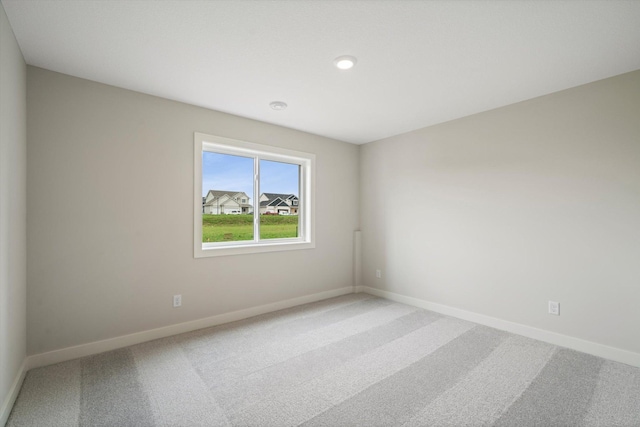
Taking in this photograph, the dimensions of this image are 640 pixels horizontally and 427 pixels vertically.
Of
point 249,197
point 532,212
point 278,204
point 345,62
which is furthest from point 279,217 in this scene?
point 532,212

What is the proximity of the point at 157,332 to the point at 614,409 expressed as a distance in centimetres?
363

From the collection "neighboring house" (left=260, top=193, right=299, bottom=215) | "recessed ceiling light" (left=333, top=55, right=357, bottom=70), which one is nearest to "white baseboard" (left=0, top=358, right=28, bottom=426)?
"neighboring house" (left=260, top=193, right=299, bottom=215)

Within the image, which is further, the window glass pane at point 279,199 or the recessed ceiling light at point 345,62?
the window glass pane at point 279,199

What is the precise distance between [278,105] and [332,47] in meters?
1.18

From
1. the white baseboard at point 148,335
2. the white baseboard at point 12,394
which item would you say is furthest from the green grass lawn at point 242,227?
the white baseboard at point 12,394

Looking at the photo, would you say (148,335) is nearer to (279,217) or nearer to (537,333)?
(279,217)

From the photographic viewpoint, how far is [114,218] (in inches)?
105

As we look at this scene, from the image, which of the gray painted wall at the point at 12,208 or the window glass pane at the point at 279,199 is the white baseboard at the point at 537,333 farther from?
the gray painted wall at the point at 12,208

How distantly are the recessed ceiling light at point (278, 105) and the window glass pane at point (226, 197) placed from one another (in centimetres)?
84

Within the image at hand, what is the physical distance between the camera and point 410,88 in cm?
274

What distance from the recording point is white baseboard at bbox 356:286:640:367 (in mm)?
Result: 2451

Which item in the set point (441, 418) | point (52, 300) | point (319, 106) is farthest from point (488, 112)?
point (52, 300)

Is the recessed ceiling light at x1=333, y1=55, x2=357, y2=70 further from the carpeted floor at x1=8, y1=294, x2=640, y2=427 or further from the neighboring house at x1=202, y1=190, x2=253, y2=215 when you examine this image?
the carpeted floor at x1=8, y1=294, x2=640, y2=427

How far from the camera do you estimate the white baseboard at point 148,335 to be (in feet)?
7.80
